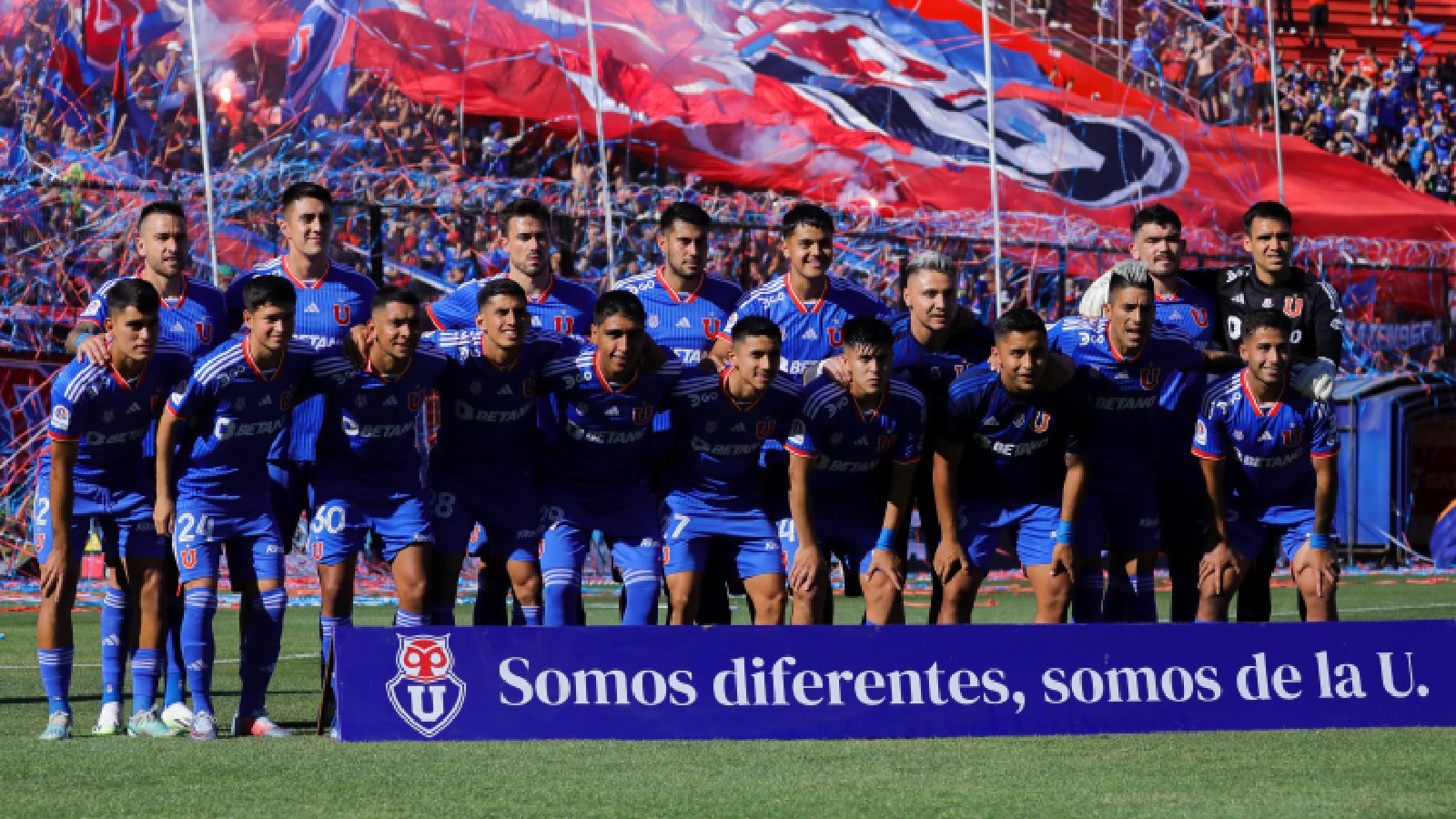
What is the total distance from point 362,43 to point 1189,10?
11.6 meters

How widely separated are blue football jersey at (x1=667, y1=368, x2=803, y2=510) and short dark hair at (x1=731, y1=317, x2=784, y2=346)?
0.23 meters

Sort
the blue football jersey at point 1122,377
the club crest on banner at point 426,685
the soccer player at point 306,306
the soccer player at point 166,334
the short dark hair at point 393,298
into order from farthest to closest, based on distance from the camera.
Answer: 1. the blue football jersey at point 1122,377
2. the soccer player at point 306,306
3. the short dark hair at point 393,298
4. the soccer player at point 166,334
5. the club crest on banner at point 426,685

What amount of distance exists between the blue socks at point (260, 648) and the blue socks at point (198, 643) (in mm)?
138

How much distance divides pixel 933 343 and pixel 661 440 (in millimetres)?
1304

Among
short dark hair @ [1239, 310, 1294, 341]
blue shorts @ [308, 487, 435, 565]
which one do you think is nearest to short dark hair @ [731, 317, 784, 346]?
blue shorts @ [308, 487, 435, 565]

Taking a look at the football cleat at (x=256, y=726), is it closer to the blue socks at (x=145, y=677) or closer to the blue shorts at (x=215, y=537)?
the blue socks at (x=145, y=677)

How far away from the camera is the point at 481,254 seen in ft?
Answer: 51.7

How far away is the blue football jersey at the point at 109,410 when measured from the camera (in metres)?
7.39

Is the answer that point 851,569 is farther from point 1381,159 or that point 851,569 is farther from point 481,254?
point 1381,159

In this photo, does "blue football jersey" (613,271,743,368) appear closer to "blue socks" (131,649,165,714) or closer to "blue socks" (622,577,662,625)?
"blue socks" (622,577,662,625)

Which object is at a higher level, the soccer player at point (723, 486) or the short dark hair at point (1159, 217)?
the short dark hair at point (1159, 217)

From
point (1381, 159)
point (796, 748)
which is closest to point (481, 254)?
point (796, 748)

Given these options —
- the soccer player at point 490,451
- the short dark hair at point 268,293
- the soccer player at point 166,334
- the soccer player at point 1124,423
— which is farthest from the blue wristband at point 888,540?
the soccer player at point 166,334

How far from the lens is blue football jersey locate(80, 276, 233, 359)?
325 inches
